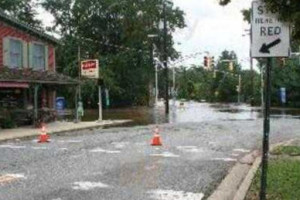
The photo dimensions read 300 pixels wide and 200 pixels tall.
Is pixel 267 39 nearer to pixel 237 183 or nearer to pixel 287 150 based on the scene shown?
pixel 237 183

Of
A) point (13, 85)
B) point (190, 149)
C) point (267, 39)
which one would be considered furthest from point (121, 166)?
point (13, 85)

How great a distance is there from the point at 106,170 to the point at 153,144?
678cm

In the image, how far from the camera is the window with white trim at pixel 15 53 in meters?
35.3

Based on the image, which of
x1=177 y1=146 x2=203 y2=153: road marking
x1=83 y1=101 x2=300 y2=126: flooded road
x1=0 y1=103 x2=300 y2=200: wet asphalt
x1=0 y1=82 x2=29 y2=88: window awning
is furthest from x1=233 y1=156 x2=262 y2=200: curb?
x1=83 y1=101 x2=300 y2=126: flooded road

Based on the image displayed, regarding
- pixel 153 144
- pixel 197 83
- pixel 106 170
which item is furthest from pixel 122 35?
pixel 197 83

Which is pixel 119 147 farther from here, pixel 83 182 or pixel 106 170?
pixel 83 182

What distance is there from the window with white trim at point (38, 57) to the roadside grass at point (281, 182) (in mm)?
24163

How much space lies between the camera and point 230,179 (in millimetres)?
13492

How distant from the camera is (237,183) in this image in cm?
1302

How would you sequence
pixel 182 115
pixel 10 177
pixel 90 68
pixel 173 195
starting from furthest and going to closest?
pixel 182 115 → pixel 90 68 → pixel 10 177 → pixel 173 195

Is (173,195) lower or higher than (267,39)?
lower

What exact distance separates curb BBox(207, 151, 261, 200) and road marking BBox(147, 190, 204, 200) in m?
0.27

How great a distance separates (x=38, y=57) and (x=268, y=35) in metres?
30.1

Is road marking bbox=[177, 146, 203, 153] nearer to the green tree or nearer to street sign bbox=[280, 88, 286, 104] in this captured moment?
the green tree
